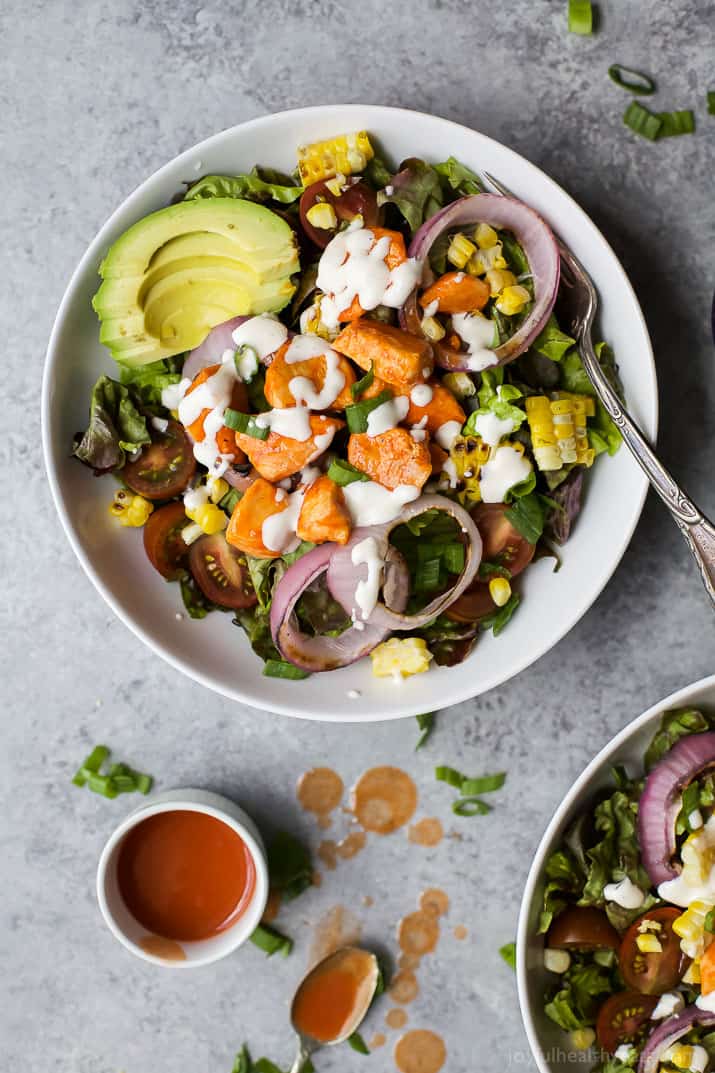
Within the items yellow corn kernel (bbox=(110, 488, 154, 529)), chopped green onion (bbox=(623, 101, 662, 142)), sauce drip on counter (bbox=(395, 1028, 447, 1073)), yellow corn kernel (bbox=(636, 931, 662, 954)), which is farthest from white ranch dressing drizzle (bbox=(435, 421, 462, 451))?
sauce drip on counter (bbox=(395, 1028, 447, 1073))

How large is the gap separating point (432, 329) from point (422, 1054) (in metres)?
2.21

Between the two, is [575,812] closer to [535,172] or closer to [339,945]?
[339,945]

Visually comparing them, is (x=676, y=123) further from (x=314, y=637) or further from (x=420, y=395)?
(x=314, y=637)

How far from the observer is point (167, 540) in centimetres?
279

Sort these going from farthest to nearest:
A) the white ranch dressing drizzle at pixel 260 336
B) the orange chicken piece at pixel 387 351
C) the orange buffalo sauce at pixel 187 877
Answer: the orange buffalo sauce at pixel 187 877 → the white ranch dressing drizzle at pixel 260 336 → the orange chicken piece at pixel 387 351

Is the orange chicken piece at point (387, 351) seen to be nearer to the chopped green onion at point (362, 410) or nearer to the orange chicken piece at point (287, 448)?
the chopped green onion at point (362, 410)

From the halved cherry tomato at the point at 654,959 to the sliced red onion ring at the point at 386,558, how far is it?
1.05 m

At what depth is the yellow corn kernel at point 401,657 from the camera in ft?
8.89

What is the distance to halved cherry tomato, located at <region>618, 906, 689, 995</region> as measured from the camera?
2.74 metres

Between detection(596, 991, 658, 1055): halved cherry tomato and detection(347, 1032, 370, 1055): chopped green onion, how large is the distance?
74 centimetres

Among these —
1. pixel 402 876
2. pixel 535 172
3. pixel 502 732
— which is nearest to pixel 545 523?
pixel 502 732

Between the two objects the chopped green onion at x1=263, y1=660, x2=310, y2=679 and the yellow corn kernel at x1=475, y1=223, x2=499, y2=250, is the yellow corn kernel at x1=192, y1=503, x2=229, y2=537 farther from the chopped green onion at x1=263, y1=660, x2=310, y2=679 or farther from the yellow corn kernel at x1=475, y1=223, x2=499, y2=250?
the yellow corn kernel at x1=475, y1=223, x2=499, y2=250

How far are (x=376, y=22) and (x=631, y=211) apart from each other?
0.92 meters

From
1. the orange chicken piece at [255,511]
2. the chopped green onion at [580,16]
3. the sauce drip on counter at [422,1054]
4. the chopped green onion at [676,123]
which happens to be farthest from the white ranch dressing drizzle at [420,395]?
the sauce drip on counter at [422,1054]
